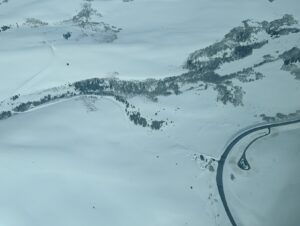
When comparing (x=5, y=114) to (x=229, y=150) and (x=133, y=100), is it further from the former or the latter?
(x=229, y=150)

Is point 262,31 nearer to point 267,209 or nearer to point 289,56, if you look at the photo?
point 289,56

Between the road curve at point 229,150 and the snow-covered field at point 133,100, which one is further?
the snow-covered field at point 133,100

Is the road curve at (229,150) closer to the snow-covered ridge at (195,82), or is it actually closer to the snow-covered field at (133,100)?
the snow-covered field at (133,100)

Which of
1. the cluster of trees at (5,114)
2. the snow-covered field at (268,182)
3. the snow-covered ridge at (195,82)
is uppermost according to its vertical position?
the snow-covered ridge at (195,82)

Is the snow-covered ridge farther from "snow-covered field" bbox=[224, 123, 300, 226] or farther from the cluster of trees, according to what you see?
"snow-covered field" bbox=[224, 123, 300, 226]

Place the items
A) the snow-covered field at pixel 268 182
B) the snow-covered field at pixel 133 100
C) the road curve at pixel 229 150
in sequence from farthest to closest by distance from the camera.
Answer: the snow-covered field at pixel 133 100
the road curve at pixel 229 150
the snow-covered field at pixel 268 182

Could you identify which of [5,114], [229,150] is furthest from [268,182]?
[5,114]

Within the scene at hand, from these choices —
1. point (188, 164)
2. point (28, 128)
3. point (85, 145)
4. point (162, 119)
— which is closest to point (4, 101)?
point (28, 128)

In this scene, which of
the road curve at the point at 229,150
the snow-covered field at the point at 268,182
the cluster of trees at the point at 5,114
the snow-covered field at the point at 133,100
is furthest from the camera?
the cluster of trees at the point at 5,114

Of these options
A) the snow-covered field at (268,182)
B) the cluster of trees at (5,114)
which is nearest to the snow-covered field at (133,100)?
the cluster of trees at (5,114)
